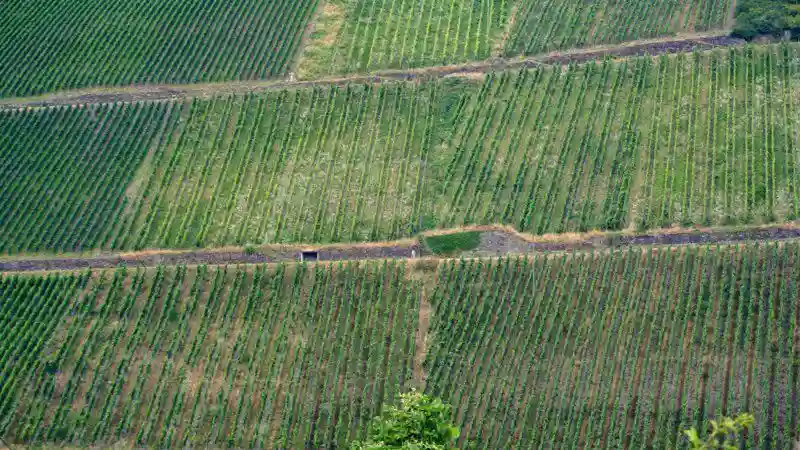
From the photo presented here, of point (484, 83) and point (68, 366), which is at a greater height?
point (484, 83)

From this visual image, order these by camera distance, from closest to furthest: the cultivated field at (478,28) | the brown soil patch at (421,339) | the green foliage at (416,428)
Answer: the green foliage at (416,428)
the brown soil patch at (421,339)
the cultivated field at (478,28)

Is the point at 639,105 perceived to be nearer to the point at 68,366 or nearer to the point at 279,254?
the point at 279,254

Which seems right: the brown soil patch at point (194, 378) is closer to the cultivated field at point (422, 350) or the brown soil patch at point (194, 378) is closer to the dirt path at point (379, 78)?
the cultivated field at point (422, 350)

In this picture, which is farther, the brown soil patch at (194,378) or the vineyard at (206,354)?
the brown soil patch at (194,378)

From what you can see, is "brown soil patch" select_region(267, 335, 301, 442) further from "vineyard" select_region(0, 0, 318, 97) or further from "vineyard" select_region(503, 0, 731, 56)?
"vineyard" select_region(503, 0, 731, 56)

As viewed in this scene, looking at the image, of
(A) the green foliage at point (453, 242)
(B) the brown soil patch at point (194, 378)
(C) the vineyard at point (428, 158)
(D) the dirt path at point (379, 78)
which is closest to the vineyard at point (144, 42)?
Result: (D) the dirt path at point (379, 78)

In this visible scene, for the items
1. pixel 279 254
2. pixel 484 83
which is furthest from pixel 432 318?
pixel 484 83

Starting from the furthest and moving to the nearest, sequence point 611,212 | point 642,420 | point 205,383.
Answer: point 611,212, point 205,383, point 642,420
